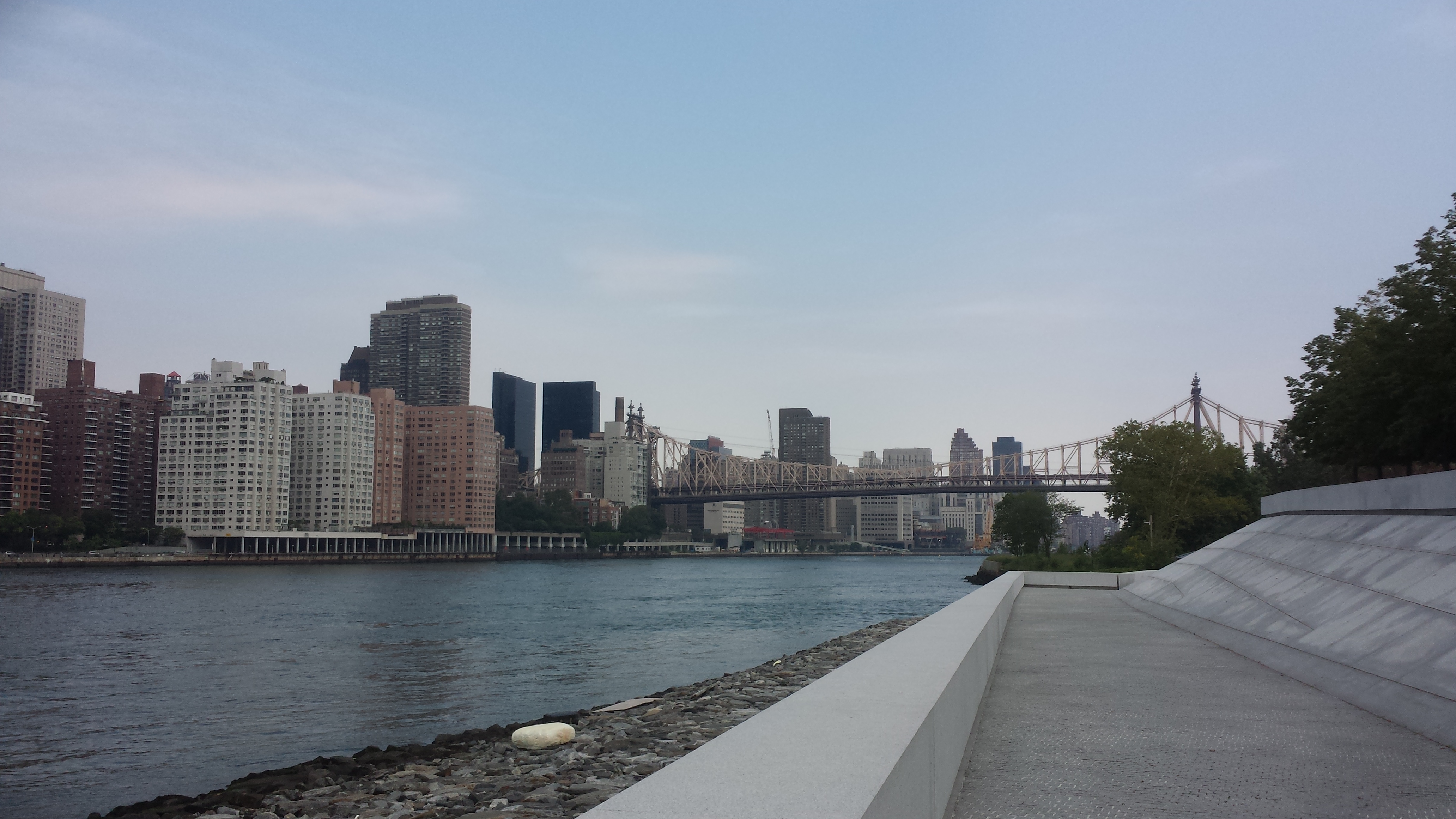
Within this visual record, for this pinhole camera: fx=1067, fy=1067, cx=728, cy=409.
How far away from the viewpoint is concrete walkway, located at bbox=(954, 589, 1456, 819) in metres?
5.33

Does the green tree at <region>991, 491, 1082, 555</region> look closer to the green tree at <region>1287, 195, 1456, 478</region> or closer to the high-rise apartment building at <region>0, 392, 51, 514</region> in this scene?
the green tree at <region>1287, 195, 1456, 478</region>

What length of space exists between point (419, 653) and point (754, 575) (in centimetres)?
7000

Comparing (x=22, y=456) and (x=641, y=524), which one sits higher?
(x=22, y=456)

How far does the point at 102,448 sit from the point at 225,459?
22.1 metres

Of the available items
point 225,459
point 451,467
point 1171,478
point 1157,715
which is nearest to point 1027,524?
point 1171,478

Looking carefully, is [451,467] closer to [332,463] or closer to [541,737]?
[332,463]

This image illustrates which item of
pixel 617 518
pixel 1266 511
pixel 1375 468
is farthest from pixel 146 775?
pixel 617 518

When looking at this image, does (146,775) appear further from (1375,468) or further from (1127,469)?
(1127,469)

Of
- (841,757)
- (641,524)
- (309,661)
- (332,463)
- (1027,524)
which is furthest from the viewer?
(641,524)

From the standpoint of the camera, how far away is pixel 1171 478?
51188 mm

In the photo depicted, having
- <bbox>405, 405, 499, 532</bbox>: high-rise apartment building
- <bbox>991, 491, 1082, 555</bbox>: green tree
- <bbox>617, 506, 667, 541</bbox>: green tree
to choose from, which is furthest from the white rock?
<bbox>405, 405, 499, 532</bbox>: high-rise apartment building

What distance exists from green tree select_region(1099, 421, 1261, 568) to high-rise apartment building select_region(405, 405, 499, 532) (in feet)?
410

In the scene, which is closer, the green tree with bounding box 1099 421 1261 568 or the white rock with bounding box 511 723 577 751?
the white rock with bounding box 511 723 577 751

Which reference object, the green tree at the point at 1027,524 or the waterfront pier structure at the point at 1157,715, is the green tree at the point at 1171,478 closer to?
the green tree at the point at 1027,524
